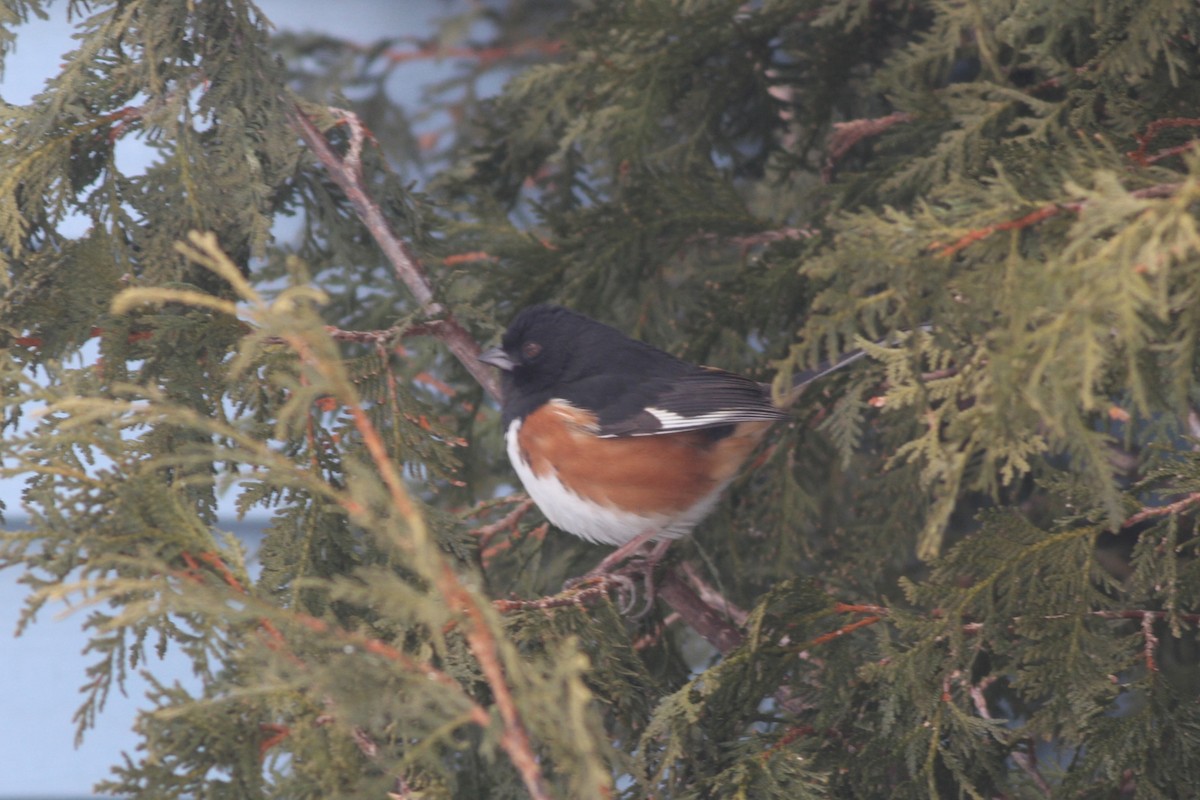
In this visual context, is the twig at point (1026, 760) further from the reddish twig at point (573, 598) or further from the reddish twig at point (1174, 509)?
the reddish twig at point (573, 598)

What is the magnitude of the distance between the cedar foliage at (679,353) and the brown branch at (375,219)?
0.04 m

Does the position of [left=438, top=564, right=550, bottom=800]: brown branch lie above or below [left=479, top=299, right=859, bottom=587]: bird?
above

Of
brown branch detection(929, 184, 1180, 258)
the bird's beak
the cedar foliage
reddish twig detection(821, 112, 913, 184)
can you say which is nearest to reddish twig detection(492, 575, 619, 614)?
the cedar foliage

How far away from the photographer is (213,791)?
115 cm

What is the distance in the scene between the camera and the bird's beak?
1.95m

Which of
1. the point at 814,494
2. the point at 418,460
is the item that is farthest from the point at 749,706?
the point at 814,494

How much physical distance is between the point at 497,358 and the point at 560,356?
0.14 m

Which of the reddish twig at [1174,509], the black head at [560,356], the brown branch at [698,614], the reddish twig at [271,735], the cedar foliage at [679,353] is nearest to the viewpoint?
the cedar foliage at [679,353]

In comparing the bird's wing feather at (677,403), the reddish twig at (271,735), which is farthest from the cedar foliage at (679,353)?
the bird's wing feather at (677,403)

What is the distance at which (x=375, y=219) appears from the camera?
1.82m

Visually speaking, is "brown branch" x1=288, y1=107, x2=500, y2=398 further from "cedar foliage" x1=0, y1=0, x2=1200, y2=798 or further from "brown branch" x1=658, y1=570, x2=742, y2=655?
"brown branch" x1=658, y1=570, x2=742, y2=655

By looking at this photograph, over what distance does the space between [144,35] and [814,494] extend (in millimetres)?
1561

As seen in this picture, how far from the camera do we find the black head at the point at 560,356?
2029 mm

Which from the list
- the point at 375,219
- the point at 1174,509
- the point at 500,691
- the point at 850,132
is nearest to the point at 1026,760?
the point at 1174,509
